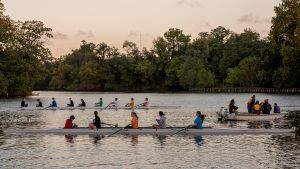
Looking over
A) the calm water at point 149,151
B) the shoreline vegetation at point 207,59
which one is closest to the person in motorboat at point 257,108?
the calm water at point 149,151

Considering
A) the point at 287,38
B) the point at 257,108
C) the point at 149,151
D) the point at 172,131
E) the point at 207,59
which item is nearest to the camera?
the point at 149,151

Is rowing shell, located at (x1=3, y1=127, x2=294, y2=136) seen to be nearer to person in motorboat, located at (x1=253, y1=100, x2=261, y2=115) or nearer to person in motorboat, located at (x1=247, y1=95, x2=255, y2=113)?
person in motorboat, located at (x1=253, y1=100, x2=261, y2=115)

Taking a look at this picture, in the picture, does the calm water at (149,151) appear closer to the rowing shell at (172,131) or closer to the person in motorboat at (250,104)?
the rowing shell at (172,131)

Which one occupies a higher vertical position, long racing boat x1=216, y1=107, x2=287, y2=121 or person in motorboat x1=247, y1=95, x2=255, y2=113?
person in motorboat x1=247, y1=95, x2=255, y2=113

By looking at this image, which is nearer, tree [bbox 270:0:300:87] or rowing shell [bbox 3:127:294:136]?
rowing shell [bbox 3:127:294:136]

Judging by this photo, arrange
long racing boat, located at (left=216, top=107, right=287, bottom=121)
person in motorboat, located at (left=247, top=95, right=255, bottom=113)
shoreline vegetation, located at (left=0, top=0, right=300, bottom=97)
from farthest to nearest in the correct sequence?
shoreline vegetation, located at (left=0, top=0, right=300, bottom=97) < person in motorboat, located at (left=247, top=95, right=255, bottom=113) < long racing boat, located at (left=216, top=107, right=287, bottom=121)

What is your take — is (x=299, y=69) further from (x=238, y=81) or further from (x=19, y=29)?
(x=19, y=29)

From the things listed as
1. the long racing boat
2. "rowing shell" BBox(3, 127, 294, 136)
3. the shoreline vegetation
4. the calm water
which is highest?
the shoreline vegetation

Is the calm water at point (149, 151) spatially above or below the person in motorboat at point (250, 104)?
below

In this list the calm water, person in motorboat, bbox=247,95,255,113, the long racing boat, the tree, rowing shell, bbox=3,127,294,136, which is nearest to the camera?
the calm water

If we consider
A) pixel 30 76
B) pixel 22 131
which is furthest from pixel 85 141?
pixel 30 76

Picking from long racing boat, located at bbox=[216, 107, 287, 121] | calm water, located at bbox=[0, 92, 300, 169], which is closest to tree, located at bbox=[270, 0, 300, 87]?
long racing boat, located at bbox=[216, 107, 287, 121]

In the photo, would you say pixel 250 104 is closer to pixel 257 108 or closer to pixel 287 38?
pixel 257 108

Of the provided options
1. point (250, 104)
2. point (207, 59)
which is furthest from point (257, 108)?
point (207, 59)
